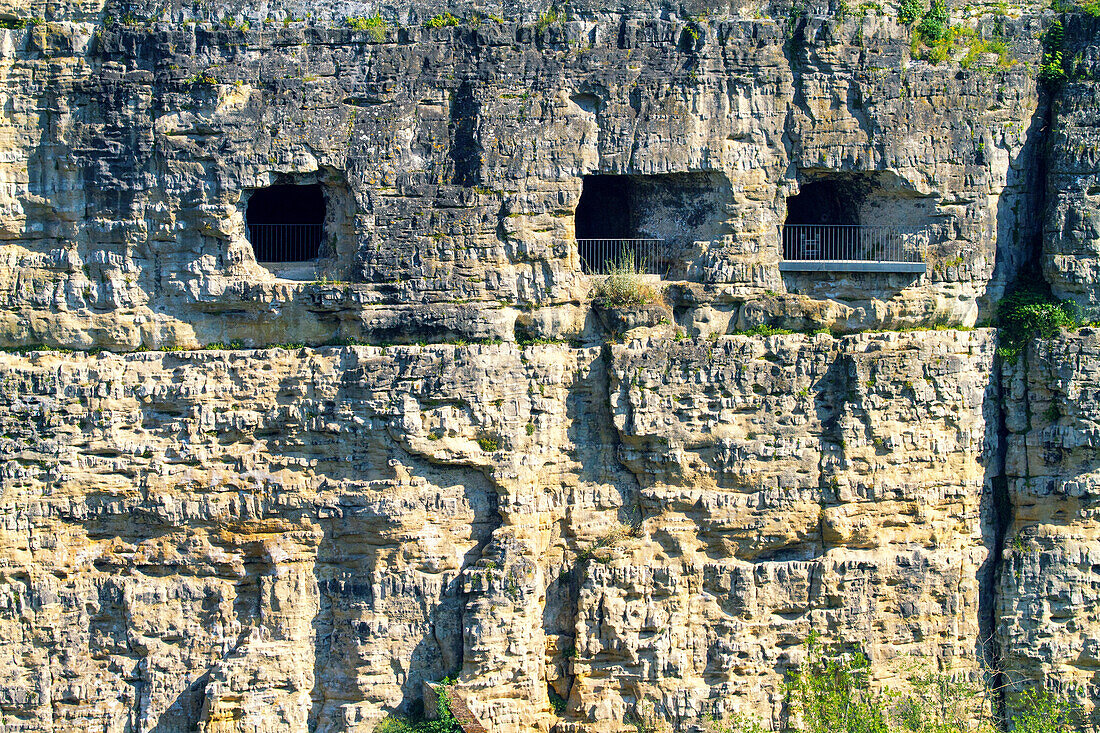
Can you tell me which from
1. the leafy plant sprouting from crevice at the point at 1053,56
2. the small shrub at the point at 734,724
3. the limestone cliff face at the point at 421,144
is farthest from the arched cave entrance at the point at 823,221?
the small shrub at the point at 734,724

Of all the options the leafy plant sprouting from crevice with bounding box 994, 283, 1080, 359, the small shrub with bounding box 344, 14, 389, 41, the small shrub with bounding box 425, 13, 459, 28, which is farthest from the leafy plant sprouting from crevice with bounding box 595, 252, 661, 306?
the leafy plant sprouting from crevice with bounding box 994, 283, 1080, 359

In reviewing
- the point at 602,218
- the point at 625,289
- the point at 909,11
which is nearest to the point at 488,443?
the point at 625,289

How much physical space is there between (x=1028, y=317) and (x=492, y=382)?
6014mm

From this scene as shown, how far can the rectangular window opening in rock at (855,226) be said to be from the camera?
1404cm

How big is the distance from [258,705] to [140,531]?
2266 millimetres

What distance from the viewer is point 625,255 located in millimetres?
14281

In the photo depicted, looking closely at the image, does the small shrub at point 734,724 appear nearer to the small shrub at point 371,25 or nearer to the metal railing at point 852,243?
the metal railing at point 852,243

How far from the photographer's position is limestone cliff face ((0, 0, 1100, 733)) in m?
13.5

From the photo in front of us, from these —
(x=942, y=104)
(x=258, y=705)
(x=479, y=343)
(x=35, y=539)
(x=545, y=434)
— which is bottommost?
(x=258, y=705)

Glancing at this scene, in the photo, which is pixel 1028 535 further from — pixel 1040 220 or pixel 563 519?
pixel 563 519

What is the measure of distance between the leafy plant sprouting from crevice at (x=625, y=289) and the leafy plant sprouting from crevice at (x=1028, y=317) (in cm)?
395

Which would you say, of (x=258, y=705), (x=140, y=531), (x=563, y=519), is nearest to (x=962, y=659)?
(x=563, y=519)

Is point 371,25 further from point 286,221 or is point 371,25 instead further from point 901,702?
point 901,702

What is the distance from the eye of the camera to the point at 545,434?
13.8 metres
